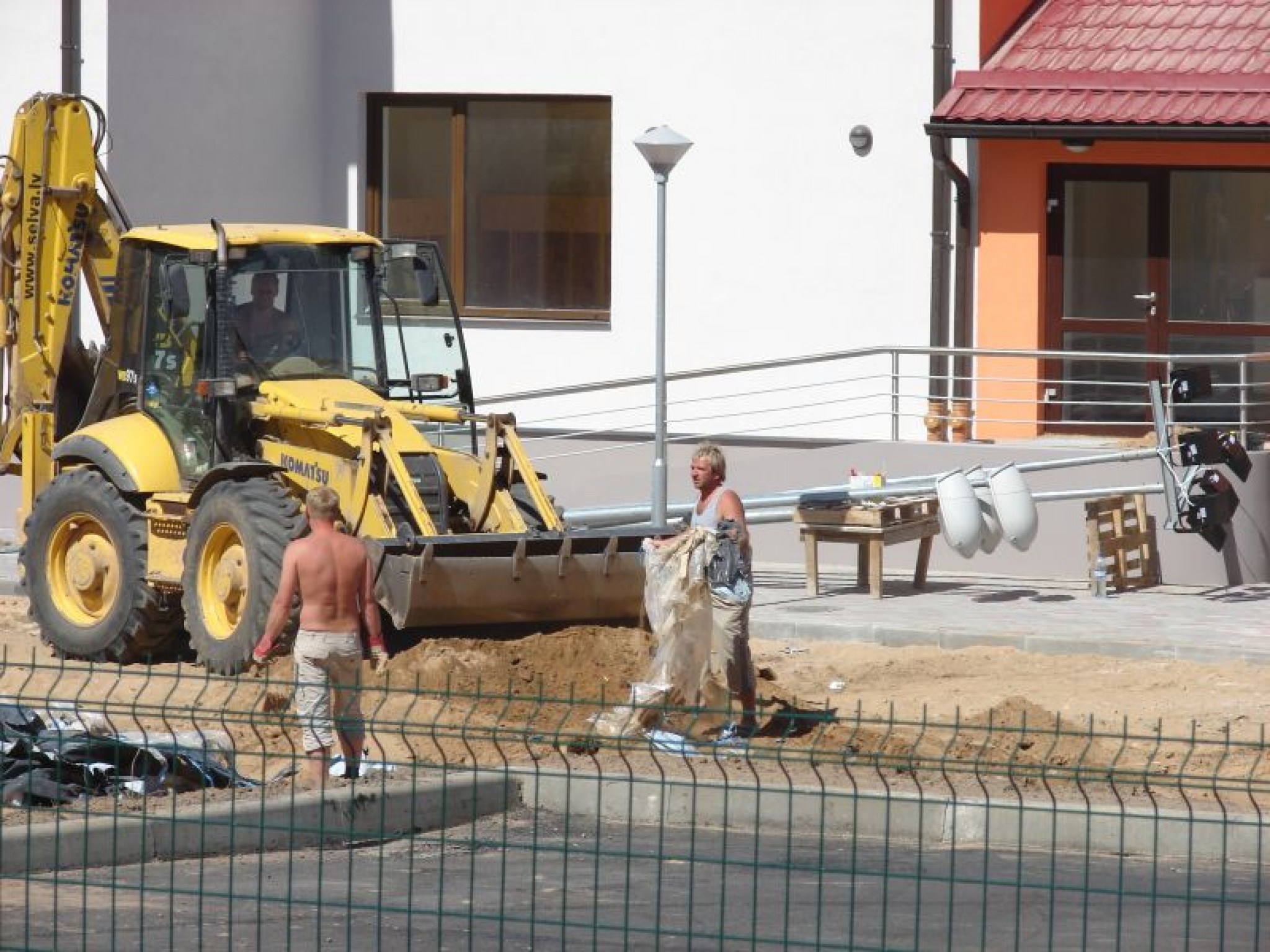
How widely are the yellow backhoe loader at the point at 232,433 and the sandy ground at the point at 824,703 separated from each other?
315mm

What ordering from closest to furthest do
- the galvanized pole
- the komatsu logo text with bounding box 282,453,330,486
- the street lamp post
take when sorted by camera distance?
the komatsu logo text with bounding box 282,453,330,486
the street lamp post
the galvanized pole

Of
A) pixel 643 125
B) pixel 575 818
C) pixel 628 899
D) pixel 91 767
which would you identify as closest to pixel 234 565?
pixel 91 767

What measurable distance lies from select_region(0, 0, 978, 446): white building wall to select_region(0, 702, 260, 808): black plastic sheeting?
36.9 feet

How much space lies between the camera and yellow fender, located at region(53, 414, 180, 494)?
50.4ft

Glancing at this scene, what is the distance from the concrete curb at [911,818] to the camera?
9.69m

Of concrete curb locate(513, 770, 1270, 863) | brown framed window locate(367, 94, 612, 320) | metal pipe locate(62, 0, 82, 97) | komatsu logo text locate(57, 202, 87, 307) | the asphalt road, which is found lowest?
the asphalt road

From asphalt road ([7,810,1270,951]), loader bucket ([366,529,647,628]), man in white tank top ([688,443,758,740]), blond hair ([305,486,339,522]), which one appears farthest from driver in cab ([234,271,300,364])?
asphalt road ([7,810,1270,951])

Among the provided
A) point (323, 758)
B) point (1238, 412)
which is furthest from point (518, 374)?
point (323, 758)

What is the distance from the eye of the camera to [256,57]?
22.5 meters

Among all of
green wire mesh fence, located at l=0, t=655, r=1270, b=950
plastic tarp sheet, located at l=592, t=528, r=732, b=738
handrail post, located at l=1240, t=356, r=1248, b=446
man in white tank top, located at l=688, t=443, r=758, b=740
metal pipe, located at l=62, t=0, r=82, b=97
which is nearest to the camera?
green wire mesh fence, located at l=0, t=655, r=1270, b=950

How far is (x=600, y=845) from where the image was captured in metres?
9.89

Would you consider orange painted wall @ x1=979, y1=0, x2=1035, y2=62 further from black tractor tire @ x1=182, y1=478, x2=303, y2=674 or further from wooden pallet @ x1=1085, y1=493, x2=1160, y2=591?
black tractor tire @ x1=182, y1=478, x2=303, y2=674

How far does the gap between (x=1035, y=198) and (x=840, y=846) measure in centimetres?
1201

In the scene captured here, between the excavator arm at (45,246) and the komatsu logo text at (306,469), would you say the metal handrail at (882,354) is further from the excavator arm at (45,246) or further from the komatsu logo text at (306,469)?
the komatsu logo text at (306,469)
